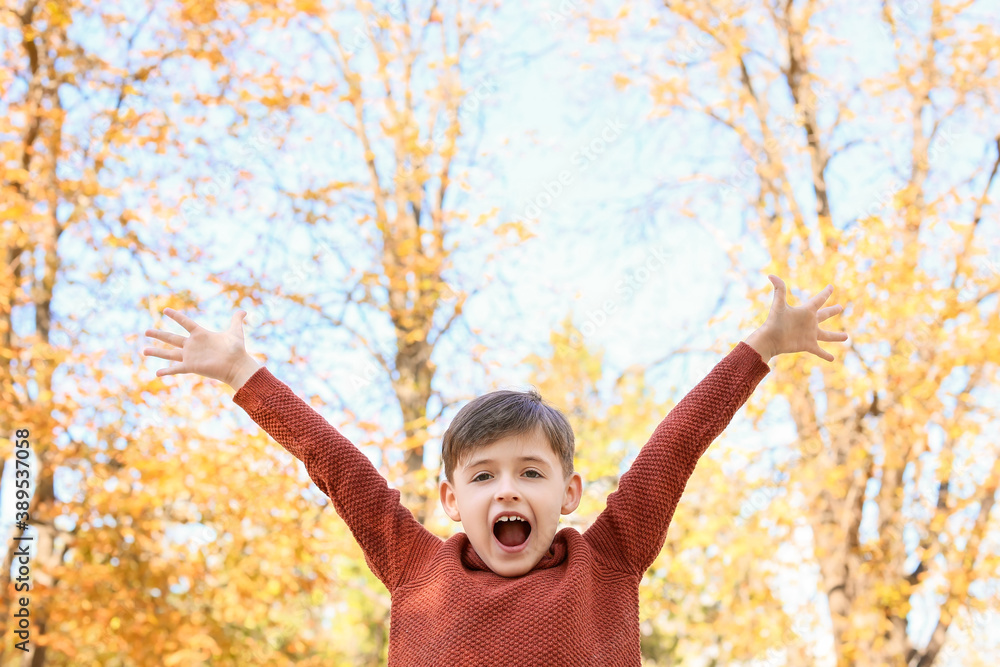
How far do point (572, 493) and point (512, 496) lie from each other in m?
0.23

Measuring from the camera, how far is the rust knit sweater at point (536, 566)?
1.60m

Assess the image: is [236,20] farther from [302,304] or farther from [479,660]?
[479,660]

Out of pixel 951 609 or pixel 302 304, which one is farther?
pixel 302 304

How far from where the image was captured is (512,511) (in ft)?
5.57

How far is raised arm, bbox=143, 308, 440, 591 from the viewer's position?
1.83m

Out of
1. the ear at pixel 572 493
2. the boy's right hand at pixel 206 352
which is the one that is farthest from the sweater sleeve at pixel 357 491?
the ear at pixel 572 493

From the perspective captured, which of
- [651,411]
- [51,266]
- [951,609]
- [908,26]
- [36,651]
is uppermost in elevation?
[908,26]

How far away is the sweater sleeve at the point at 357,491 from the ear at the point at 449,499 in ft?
0.26

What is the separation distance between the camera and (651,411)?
681 cm

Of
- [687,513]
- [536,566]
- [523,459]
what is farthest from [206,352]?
[687,513]

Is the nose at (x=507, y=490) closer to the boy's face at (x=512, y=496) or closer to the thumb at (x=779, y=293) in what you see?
the boy's face at (x=512, y=496)

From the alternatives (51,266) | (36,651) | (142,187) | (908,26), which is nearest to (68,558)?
(36,651)

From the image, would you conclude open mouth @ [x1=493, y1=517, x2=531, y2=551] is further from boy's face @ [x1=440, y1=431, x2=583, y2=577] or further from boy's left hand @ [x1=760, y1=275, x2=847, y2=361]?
boy's left hand @ [x1=760, y1=275, x2=847, y2=361]

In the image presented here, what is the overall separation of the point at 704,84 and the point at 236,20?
3776mm
